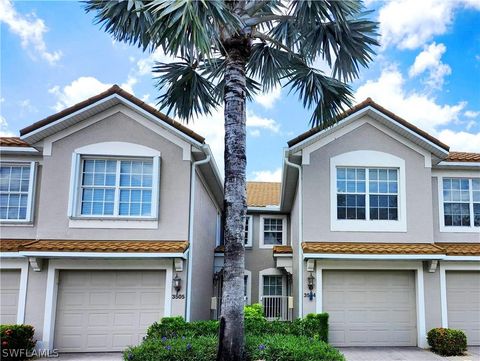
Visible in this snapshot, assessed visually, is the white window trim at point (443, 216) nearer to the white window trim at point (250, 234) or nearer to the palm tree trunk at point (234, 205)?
the palm tree trunk at point (234, 205)

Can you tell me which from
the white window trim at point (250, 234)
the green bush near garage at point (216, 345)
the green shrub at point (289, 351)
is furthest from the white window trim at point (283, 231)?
the green shrub at point (289, 351)

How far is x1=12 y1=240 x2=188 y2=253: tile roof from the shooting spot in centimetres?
1114

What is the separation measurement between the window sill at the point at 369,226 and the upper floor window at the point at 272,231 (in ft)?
24.5

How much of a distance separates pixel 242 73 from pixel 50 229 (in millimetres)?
7377

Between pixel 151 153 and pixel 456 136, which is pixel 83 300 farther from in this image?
pixel 456 136

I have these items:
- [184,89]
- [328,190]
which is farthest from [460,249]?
[184,89]

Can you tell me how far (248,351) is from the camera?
8258 millimetres

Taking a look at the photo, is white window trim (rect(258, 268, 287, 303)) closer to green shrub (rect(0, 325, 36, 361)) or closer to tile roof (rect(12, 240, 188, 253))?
tile roof (rect(12, 240, 188, 253))

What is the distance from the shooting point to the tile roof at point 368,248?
39.0ft

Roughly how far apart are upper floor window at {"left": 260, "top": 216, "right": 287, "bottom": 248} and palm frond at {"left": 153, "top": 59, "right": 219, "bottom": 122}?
9115 mm

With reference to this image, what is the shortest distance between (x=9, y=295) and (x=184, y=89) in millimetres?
7924

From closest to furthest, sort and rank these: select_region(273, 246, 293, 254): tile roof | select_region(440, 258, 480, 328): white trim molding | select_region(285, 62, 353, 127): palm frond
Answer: select_region(285, 62, 353, 127): palm frond, select_region(440, 258, 480, 328): white trim molding, select_region(273, 246, 293, 254): tile roof

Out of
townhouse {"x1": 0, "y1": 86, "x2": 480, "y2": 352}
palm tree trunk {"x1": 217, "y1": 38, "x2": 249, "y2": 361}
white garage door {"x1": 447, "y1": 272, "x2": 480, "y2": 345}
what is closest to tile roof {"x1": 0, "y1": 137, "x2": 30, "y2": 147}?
townhouse {"x1": 0, "y1": 86, "x2": 480, "y2": 352}

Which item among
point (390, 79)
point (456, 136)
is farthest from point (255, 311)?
point (456, 136)
